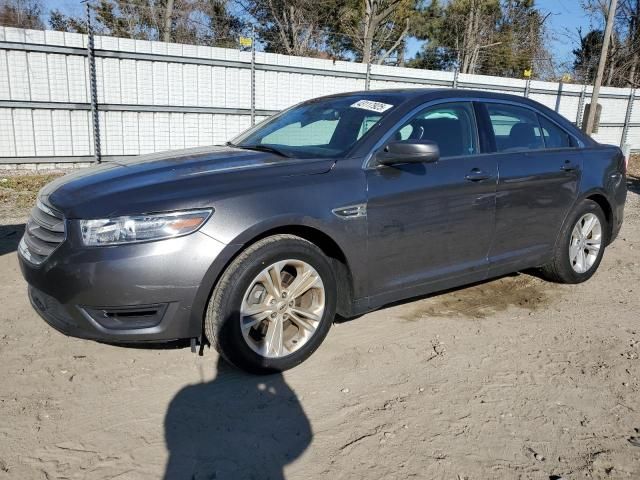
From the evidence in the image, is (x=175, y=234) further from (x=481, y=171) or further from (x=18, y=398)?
(x=481, y=171)

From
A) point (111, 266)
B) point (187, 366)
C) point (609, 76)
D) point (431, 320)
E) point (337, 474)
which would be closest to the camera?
point (337, 474)

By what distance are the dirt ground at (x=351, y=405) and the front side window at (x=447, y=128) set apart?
1.26m

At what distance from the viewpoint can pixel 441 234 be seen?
3.73 m

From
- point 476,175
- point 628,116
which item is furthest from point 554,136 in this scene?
point 628,116

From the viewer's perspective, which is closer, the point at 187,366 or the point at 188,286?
the point at 188,286

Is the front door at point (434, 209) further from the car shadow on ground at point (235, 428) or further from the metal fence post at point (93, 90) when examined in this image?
the metal fence post at point (93, 90)

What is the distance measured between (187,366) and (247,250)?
0.83 m

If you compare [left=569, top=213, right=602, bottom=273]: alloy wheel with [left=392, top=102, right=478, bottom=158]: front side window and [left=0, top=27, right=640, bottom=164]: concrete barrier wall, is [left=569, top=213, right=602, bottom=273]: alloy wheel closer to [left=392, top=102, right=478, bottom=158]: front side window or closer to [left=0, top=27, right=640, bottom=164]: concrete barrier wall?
[left=392, top=102, right=478, bottom=158]: front side window

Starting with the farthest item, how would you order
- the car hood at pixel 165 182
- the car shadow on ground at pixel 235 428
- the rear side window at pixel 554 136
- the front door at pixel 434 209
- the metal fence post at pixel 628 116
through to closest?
the metal fence post at pixel 628 116
the rear side window at pixel 554 136
the front door at pixel 434 209
the car hood at pixel 165 182
the car shadow on ground at pixel 235 428

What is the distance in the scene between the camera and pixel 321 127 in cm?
395

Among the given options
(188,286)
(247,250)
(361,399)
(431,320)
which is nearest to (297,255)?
(247,250)

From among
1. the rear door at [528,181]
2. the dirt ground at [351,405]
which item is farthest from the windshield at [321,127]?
the dirt ground at [351,405]

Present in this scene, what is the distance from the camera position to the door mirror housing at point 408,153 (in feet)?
11.0

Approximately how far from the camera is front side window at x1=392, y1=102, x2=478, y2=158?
3826 mm
